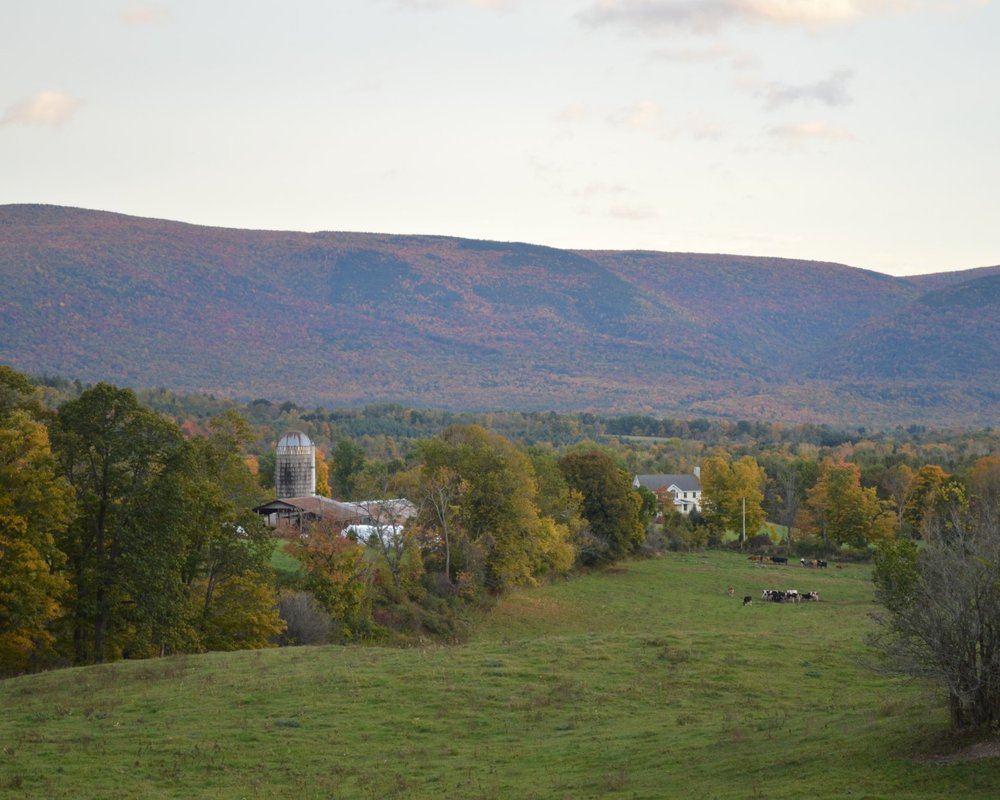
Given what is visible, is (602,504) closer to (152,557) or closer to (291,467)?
(291,467)

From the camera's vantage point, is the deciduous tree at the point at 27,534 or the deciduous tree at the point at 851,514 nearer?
the deciduous tree at the point at 27,534

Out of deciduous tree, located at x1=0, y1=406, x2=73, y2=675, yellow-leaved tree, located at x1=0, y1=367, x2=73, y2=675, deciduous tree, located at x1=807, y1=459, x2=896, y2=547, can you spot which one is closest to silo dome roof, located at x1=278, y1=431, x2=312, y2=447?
deciduous tree, located at x1=807, y1=459, x2=896, y2=547

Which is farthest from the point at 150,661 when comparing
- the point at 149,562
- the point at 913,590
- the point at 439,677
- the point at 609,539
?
the point at 609,539

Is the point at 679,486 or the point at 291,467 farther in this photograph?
the point at 679,486

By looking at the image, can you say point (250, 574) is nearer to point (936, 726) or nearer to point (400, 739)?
point (400, 739)

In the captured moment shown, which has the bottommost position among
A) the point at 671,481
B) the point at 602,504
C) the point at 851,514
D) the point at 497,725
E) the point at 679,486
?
the point at 497,725

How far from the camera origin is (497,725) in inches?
1133

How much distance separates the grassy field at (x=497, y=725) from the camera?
896 inches

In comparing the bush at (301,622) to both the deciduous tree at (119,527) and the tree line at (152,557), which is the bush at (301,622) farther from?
the deciduous tree at (119,527)

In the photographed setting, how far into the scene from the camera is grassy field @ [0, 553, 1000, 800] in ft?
74.7

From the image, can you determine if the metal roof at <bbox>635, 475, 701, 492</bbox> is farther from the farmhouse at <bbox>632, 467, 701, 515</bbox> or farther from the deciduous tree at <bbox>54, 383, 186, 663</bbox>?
the deciduous tree at <bbox>54, 383, 186, 663</bbox>

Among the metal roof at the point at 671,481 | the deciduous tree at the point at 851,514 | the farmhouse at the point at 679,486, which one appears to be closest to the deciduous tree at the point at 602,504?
the deciduous tree at the point at 851,514

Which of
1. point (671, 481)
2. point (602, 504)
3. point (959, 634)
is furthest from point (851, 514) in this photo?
point (959, 634)

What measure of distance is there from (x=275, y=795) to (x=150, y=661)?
13491mm
